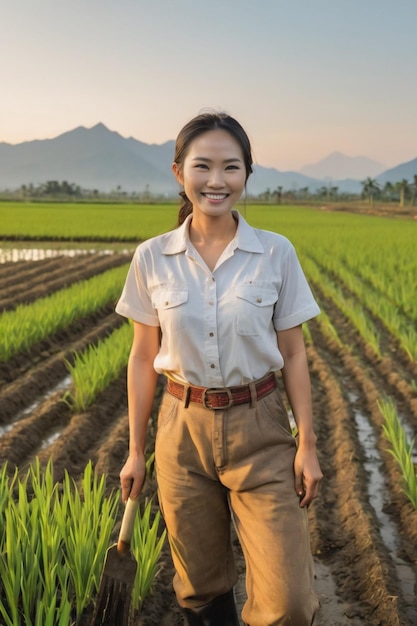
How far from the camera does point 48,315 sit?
6.55 metres

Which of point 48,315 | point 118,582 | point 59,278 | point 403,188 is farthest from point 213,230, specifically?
point 403,188

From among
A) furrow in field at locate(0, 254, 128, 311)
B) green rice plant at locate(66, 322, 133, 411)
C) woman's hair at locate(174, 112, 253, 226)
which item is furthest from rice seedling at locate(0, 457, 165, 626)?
furrow in field at locate(0, 254, 128, 311)

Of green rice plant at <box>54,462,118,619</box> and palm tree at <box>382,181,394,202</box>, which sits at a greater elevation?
green rice plant at <box>54,462,118,619</box>

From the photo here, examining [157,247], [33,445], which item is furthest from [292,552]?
[33,445]

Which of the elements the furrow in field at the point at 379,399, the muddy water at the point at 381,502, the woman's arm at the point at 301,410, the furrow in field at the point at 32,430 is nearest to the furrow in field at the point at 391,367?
the furrow in field at the point at 379,399

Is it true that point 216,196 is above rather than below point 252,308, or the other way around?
above

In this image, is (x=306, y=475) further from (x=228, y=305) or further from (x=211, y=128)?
(x=211, y=128)

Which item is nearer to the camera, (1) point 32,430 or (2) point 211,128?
(2) point 211,128

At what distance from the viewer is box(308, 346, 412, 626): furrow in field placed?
8.02 ft

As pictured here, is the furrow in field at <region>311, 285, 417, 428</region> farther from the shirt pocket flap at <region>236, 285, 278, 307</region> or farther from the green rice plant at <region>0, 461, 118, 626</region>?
the shirt pocket flap at <region>236, 285, 278, 307</region>

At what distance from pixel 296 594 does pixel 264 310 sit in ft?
2.18

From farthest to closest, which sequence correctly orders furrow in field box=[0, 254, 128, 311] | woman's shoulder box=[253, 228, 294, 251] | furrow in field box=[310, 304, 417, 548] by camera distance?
furrow in field box=[0, 254, 128, 311] → furrow in field box=[310, 304, 417, 548] → woman's shoulder box=[253, 228, 294, 251]

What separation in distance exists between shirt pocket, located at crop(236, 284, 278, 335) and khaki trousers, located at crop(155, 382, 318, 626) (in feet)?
0.62

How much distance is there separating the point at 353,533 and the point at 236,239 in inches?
→ 68.8
